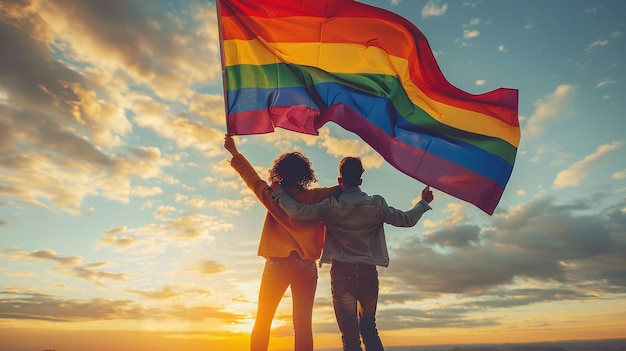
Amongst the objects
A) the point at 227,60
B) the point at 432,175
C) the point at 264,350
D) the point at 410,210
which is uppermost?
the point at 227,60

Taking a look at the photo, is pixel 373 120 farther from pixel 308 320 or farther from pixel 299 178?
pixel 308 320

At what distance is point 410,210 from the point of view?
242 inches

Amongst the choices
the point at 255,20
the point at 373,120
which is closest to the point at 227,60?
the point at 255,20

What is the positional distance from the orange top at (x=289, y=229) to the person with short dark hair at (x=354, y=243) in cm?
19

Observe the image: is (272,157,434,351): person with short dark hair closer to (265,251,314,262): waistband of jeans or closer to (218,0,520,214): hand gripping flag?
(265,251,314,262): waistband of jeans

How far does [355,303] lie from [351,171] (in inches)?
60.8

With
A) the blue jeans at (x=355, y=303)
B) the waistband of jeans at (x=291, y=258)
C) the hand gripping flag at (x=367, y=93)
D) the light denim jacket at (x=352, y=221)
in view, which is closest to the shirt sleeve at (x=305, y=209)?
the light denim jacket at (x=352, y=221)

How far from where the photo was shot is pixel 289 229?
596cm

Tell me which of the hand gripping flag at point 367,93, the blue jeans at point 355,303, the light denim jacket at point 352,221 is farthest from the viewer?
the hand gripping flag at point 367,93

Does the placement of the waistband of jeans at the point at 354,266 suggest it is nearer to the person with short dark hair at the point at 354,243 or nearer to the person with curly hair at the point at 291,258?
the person with short dark hair at the point at 354,243

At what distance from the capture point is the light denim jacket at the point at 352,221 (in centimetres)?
570

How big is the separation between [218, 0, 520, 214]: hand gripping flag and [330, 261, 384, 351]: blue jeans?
248cm

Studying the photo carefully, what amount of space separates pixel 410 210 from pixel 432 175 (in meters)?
1.70

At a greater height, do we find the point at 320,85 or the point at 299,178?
the point at 320,85
